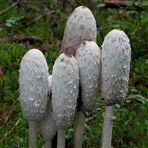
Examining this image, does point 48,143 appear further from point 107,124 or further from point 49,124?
point 107,124

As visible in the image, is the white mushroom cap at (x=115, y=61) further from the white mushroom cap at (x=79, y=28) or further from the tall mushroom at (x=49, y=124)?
the tall mushroom at (x=49, y=124)

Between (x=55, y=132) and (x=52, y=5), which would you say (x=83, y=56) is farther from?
(x=52, y=5)

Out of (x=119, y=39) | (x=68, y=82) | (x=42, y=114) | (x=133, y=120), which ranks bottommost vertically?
(x=133, y=120)

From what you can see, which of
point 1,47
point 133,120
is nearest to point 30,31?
point 1,47

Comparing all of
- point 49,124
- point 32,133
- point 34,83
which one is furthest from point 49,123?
point 34,83

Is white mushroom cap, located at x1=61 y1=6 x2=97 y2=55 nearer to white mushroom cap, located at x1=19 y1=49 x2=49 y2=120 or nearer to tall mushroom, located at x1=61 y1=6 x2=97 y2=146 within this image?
tall mushroom, located at x1=61 y1=6 x2=97 y2=146

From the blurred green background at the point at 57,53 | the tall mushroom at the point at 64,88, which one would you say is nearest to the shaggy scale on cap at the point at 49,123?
the tall mushroom at the point at 64,88

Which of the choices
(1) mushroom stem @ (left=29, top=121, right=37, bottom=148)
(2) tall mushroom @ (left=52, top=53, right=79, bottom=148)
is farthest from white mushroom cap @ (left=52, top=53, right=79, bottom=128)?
(1) mushroom stem @ (left=29, top=121, right=37, bottom=148)
